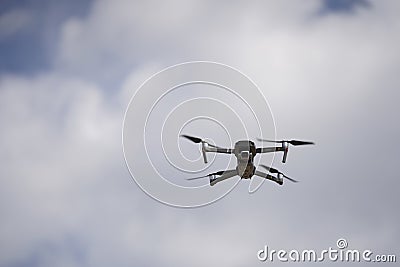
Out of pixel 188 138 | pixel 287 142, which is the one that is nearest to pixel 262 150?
pixel 287 142

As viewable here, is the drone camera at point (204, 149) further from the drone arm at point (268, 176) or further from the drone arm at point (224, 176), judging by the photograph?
the drone arm at point (268, 176)

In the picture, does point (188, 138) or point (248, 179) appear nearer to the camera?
point (188, 138)

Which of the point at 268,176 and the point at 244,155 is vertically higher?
the point at 268,176

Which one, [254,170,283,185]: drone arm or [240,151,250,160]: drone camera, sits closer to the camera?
[240,151,250,160]: drone camera

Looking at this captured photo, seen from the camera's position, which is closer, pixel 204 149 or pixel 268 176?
pixel 204 149

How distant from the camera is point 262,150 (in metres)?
76.6

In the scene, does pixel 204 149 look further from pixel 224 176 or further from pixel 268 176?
pixel 268 176

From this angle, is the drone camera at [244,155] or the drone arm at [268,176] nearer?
the drone camera at [244,155]

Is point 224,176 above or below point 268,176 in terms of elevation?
below

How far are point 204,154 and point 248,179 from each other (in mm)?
6821

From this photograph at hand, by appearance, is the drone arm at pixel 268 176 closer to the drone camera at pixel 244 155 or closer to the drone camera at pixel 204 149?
the drone camera at pixel 244 155

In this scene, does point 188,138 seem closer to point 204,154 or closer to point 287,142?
point 204,154

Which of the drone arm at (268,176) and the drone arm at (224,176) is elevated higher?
the drone arm at (268,176)

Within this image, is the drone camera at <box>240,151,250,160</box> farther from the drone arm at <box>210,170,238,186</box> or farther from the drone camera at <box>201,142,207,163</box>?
the drone camera at <box>201,142,207,163</box>
